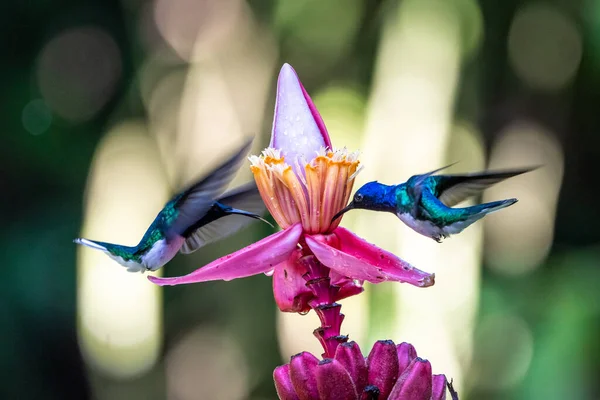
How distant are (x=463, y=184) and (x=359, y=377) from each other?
0.46 metres

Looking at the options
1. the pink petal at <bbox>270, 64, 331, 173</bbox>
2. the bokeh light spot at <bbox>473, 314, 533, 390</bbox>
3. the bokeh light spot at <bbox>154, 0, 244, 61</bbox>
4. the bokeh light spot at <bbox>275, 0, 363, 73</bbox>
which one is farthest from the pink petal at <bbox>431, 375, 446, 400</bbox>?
the bokeh light spot at <bbox>154, 0, 244, 61</bbox>

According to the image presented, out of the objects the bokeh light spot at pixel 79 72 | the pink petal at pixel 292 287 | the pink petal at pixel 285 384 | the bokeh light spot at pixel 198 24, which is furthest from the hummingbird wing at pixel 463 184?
the bokeh light spot at pixel 79 72

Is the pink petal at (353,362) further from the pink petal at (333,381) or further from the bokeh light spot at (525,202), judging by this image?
the bokeh light spot at (525,202)

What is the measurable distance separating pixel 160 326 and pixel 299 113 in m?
2.39

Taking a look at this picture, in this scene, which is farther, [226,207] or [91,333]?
[91,333]

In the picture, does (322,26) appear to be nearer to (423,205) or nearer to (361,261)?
(423,205)

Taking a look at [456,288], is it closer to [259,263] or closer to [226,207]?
[226,207]

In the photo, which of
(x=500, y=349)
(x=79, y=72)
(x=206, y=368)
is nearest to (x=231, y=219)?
(x=500, y=349)

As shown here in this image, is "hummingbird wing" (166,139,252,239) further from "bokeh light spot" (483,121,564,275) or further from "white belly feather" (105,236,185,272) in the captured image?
"bokeh light spot" (483,121,564,275)

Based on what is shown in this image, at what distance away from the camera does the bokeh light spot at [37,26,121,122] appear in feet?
11.5

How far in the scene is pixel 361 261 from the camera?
92cm

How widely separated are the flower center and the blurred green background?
5.92 ft

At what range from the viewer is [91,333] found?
125 inches

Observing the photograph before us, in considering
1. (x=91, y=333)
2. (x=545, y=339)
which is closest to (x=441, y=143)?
(x=545, y=339)
